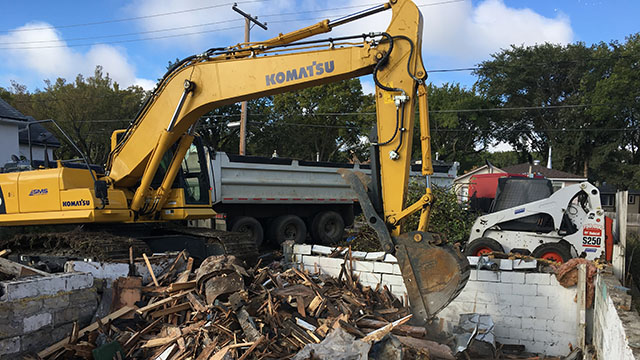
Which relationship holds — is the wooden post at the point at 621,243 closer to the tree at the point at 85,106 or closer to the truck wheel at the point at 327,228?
the truck wheel at the point at 327,228

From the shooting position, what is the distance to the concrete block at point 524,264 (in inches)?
238

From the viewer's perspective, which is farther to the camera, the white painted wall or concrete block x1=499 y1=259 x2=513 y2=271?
the white painted wall

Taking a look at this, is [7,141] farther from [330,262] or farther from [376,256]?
[376,256]

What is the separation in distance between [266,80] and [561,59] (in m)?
36.2

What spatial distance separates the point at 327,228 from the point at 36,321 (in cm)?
922

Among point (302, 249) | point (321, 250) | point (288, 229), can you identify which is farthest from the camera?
point (288, 229)

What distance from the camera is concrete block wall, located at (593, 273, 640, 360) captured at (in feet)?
10.8

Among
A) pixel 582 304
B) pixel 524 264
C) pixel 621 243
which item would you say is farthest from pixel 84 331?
pixel 621 243

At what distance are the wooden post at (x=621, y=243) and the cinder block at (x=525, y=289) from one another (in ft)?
3.76

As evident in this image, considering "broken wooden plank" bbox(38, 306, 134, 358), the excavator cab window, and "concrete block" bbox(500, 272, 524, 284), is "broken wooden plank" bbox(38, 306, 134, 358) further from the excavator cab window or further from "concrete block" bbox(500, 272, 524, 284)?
"concrete block" bbox(500, 272, 524, 284)

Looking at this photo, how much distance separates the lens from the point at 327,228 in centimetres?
1340

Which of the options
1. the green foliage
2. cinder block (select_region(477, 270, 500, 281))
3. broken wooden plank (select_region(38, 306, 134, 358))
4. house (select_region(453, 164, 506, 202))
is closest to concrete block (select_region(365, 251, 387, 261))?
cinder block (select_region(477, 270, 500, 281))

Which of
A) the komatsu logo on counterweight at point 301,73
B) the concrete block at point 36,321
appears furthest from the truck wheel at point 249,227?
the concrete block at point 36,321

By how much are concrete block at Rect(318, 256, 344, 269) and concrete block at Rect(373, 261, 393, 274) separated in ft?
1.73
